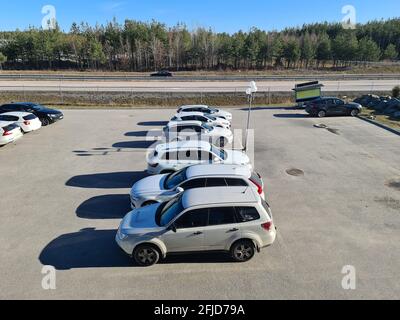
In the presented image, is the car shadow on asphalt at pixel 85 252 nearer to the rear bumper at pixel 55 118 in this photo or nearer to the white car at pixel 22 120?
the white car at pixel 22 120

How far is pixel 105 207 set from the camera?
1052 cm

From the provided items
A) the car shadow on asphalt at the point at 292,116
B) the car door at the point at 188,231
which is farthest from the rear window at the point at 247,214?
the car shadow on asphalt at the point at 292,116

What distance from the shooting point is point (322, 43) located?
71.6m

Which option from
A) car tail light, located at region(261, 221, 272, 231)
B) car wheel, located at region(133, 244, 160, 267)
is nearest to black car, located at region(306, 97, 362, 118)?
car tail light, located at region(261, 221, 272, 231)

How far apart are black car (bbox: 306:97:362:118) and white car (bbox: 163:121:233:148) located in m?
10.5

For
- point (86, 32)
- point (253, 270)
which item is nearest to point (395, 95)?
point (253, 270)

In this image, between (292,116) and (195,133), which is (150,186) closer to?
(195,133)

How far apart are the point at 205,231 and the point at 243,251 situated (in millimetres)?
1080

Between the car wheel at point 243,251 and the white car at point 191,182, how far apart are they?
1.97 m

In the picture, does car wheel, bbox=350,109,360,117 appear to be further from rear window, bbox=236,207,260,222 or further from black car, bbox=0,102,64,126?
black car, bbox=0,102,64,126

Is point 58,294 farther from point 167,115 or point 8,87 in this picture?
point 8,87

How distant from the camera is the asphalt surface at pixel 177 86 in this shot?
1401 inches

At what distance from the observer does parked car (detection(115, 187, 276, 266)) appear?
24.4 ft

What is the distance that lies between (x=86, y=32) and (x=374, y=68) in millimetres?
65493
